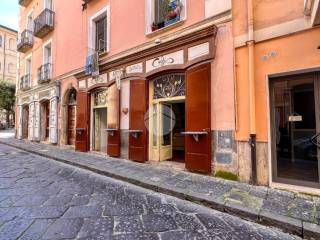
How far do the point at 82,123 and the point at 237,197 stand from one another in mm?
7915

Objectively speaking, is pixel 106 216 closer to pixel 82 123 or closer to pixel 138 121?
pixel 138 121

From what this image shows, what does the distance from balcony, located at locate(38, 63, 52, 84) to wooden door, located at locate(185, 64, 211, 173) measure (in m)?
10.1

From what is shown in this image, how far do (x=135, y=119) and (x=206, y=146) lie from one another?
2.82 m

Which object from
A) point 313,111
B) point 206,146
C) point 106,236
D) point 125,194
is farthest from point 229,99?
point 106,236

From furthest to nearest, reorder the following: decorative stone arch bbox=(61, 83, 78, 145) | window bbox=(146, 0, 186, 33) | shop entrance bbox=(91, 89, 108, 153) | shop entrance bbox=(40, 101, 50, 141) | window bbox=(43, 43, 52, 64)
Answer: shop entrance bbox=(40, 101, 50, 141) → window bbox=(43, 43, 52, 64) → decorative stone arch bbox=(61, 83, 78, 145) → shop entrance bbox=(91, 89, 108, 153) → window bbox=(146, 0, 186, 33)

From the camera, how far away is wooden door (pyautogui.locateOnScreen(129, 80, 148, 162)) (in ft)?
25.5

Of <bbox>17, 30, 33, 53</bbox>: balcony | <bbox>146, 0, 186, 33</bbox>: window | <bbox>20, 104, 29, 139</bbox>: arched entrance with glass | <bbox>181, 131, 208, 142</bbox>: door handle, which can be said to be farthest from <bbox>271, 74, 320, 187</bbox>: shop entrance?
<bbox>20, 104, 29, 139</bbox>: arched entrance with glass

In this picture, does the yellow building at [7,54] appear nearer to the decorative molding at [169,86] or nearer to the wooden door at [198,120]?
the decorative molding at [169,86]

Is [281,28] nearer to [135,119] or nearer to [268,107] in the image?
[268,107]

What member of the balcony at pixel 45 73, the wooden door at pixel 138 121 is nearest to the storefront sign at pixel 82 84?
the wooden door at pixel 138 121

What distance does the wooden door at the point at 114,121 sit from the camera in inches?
340

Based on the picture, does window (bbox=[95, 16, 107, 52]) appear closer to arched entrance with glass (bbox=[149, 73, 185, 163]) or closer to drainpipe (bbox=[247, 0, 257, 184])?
arched entrance with glass (bbox=[149, 73, 185, 163])

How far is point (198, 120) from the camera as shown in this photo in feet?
20.6

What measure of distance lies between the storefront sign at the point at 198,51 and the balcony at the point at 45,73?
32.6ft
